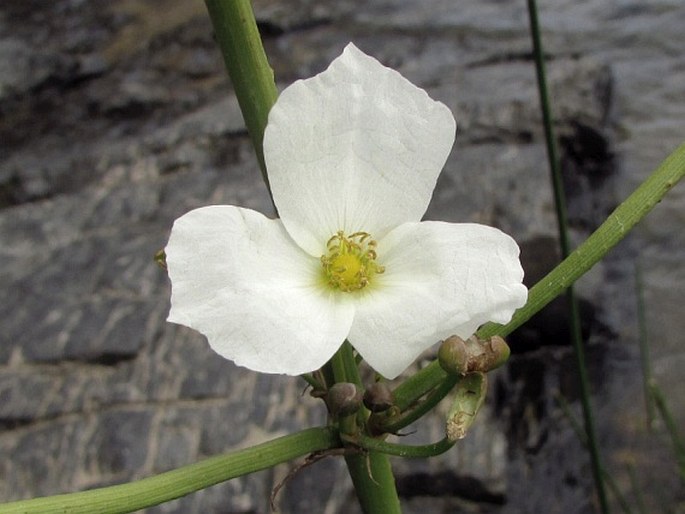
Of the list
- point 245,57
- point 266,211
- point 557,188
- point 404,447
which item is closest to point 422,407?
point 404,447

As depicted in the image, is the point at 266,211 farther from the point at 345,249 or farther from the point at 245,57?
the point at 245,57

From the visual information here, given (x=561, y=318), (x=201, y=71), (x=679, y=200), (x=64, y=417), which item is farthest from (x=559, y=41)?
(x=64, y=417)

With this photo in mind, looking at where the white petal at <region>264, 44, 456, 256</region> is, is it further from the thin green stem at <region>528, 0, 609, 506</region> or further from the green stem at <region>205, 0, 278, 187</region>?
the thin green stem at <region>528, 0, 609, 506</region>

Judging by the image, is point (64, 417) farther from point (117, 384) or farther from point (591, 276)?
point (591, 276)

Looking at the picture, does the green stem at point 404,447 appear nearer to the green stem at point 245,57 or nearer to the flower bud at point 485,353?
the flower bud at point 485,353

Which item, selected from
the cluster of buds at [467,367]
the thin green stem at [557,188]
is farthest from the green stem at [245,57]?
the thin green stem at [557,188]

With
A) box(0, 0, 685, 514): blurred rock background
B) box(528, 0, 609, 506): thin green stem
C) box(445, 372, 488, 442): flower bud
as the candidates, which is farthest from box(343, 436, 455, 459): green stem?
box(0, 0, 685, 514): blurred rock background
